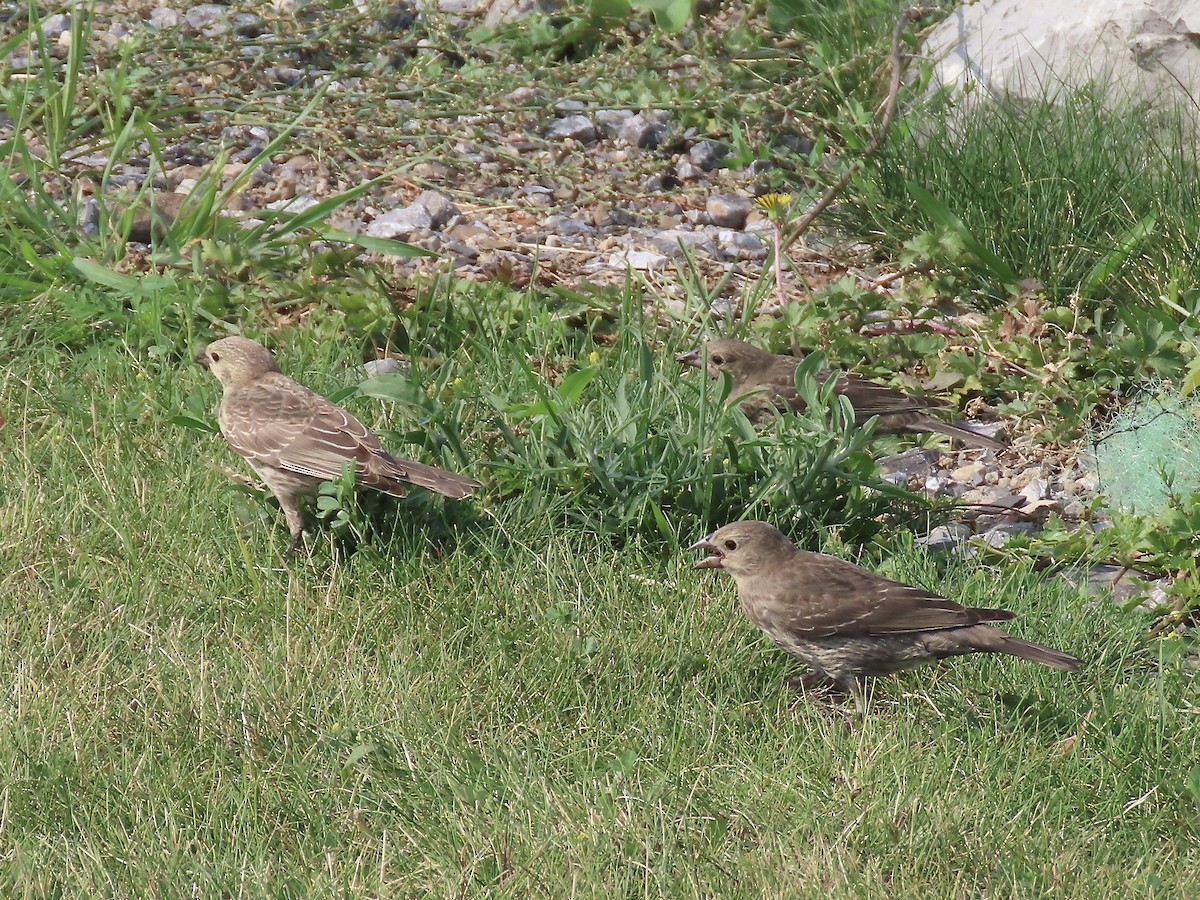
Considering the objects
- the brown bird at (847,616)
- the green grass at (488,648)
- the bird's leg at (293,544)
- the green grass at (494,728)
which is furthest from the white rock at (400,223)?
the brown bird at (847,616)

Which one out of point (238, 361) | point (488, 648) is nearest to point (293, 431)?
point (238, 361)

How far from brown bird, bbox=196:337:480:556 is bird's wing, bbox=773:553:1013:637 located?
1194mm

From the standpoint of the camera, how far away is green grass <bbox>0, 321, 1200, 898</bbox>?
3932mm

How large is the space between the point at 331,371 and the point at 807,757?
2.98 m

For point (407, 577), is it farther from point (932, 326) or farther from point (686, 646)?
point (932, 326)

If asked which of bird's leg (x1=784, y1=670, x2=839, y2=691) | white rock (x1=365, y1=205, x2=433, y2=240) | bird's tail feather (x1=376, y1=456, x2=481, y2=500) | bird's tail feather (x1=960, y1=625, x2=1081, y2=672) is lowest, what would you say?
bird's leg (x1=784, y1=670, x2=839, y2=691)

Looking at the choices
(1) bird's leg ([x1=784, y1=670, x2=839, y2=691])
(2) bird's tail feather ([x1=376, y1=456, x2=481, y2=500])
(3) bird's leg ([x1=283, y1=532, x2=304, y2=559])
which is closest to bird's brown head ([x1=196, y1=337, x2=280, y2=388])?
(3) bird's leg ([x1=283, y1=532, x2=304, y2=559])

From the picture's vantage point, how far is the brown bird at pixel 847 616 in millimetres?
4688

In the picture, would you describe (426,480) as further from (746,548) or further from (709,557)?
(746,548)

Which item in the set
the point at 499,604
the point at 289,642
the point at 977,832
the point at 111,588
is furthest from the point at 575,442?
the point at 977,832

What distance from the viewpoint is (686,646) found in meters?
5.02

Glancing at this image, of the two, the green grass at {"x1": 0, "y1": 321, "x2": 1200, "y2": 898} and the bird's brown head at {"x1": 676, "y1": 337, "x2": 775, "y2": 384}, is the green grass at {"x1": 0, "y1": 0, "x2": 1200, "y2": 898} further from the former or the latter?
the bird's brown head at {"x1": 676, "y1": 337, "x2": 775, "y2": 384}

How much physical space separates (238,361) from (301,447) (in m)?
0.77

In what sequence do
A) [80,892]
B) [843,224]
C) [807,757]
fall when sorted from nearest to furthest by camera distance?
[80,892]
[807,757]
[843,224]
